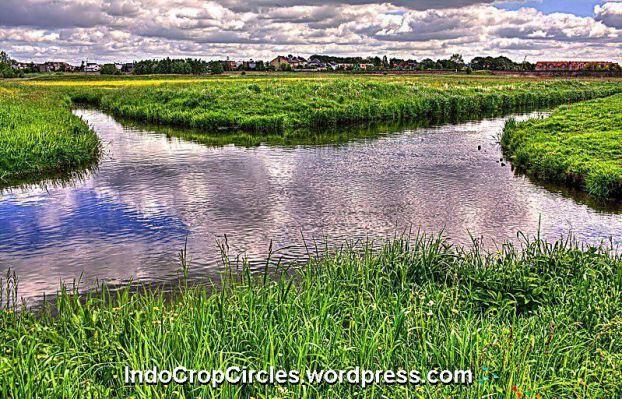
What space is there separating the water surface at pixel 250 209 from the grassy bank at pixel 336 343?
366cm

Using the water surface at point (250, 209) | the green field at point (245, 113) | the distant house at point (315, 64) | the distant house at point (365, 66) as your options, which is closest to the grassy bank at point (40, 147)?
the green field at point (245, 113)

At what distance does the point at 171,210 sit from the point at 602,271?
10.2m

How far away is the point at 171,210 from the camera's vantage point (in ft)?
50.1

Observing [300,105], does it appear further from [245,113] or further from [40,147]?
[40,147]

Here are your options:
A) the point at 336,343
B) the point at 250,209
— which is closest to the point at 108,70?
the point at 250,209

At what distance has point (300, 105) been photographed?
3816 cm

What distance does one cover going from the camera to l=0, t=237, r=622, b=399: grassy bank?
544 cm

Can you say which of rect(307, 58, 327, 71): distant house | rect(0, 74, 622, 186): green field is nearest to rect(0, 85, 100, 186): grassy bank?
rect(0, 74, 622, 186): green field

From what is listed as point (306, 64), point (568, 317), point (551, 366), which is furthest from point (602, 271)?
point (306, 64)

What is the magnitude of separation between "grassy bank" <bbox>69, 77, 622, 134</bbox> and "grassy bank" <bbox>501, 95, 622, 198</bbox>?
12398 millimetres

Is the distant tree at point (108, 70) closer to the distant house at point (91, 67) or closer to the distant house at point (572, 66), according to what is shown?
the distant house at point (91, 67)

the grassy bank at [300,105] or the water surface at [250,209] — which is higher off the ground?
the grassy bank at [300,105]

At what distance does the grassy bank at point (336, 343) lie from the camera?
17.8 ft

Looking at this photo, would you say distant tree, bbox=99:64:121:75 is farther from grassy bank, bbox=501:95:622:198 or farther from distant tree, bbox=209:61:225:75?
grassy bank, bbox=501:95:622:198
